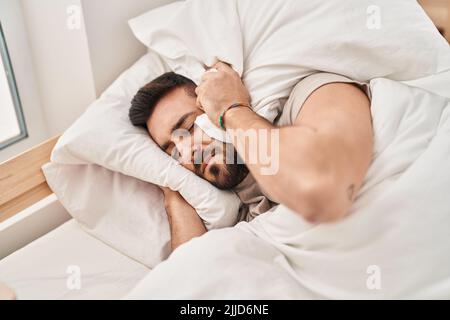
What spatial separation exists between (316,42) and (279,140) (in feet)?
1.17

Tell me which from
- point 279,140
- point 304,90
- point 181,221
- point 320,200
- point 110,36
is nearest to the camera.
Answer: point 320,200

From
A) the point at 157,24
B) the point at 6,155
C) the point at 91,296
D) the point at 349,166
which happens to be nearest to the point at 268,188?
the point at 349,166

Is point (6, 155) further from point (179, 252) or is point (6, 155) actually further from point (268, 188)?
point (268, 188)

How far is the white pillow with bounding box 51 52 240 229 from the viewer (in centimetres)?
118

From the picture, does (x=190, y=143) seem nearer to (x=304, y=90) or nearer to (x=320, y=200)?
(x=304, y=90)

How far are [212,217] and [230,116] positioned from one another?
0.28 meters

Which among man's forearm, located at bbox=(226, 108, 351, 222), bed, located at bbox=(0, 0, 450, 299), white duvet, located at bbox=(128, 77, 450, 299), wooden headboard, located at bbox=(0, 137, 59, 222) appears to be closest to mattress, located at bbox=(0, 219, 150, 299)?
bed, located at bbox=(0, 0, 450, 299)

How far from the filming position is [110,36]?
142 centimetres

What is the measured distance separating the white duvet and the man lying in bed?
6 cm

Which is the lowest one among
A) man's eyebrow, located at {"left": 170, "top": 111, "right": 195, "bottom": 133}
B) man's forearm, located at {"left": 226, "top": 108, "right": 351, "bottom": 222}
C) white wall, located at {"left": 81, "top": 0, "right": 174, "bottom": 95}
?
man's eyebrow, located at {"left": 170, "top": 111, "right": 195, "bottom": 133}

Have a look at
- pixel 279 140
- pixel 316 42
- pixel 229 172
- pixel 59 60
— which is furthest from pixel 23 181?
pixel 316 42

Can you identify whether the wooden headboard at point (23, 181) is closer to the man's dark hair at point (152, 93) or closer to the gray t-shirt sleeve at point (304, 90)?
the man's dark hair at point (152, 93)

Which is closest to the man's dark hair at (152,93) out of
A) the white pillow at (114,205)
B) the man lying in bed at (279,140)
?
the man lying in bed at (279,140)

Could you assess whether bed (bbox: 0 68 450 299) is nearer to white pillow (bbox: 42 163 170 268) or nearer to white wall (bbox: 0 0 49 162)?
white pillow (bbox: 42 163 170 268)
